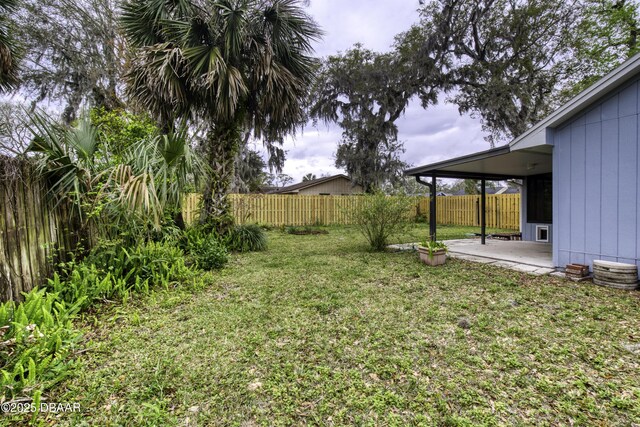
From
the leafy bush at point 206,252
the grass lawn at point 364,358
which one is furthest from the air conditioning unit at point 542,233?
the leafy bush at point 206,252

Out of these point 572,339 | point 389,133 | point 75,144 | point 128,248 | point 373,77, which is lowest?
point 572,339

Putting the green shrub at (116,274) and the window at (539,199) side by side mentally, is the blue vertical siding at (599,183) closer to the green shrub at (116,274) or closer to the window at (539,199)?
the window at (539,199)

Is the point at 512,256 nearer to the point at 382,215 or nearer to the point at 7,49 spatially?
the point at 382,215

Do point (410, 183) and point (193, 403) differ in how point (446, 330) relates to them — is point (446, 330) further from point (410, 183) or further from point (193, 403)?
point (410, 183)

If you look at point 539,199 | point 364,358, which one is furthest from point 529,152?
point 364,358

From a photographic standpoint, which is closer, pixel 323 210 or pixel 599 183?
pixel 599 183

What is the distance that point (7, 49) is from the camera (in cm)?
454

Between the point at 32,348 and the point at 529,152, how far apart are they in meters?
6.89

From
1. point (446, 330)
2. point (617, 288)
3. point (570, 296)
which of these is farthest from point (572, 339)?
point (617, 288)

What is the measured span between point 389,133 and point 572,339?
14998mm

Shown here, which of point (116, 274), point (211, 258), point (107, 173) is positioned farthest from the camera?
point (211, 258)

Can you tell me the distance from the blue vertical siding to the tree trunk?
5920mm

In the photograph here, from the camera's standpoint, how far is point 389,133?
637 inches

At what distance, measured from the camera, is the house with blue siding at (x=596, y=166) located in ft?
12.0
